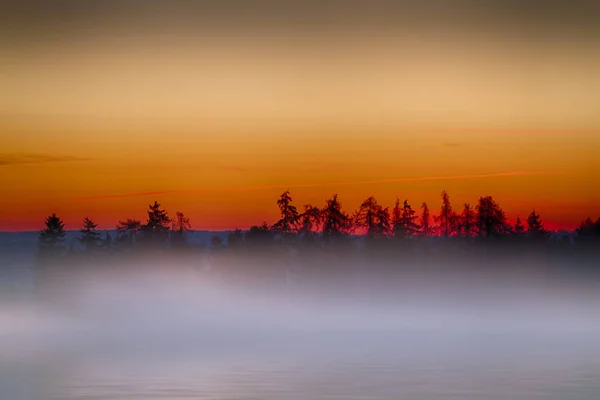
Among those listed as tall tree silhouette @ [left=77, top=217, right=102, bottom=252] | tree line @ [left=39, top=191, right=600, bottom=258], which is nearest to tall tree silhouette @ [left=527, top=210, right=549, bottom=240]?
tree line @ [left=39, top=191, right=600, bottom=258]

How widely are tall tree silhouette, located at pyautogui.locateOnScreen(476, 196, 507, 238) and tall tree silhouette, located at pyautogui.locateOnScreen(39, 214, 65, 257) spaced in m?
27.9

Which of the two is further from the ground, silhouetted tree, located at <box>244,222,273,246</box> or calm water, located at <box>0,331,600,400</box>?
silhouetted tree, located at <box>244,222,273,246</box>

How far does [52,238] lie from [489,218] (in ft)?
101

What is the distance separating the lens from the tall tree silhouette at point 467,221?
58.5 metres

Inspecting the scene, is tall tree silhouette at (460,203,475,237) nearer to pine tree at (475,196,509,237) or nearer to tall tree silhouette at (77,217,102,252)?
pine tree at (475,196,509,237)

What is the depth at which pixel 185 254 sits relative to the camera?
Answer: 7156 cm

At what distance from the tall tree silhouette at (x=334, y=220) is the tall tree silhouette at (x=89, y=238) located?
17170 mm

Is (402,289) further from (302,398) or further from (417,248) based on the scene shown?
(302,398)

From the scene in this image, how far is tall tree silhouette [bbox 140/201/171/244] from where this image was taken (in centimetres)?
5631

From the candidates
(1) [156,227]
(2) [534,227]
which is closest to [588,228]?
(2) [534,227]

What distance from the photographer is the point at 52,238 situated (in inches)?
3017

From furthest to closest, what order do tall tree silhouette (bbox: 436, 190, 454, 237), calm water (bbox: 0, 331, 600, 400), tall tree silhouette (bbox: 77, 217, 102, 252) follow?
tall tree silhouette (bbox: 77, 217, 102, 252) → tall tree silhouette (bbox: 436, 190, 454, 237) → calm water (bbox: 0, 331, 600, 400)

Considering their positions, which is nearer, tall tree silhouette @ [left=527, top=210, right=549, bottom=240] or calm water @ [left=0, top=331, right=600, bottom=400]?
calm water @ [left=0, top=331, right=600, bottom=400]

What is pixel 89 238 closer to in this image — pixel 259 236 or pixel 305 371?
pixel 259 236
